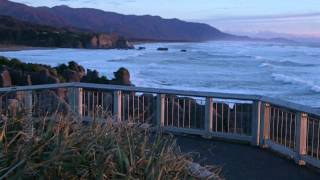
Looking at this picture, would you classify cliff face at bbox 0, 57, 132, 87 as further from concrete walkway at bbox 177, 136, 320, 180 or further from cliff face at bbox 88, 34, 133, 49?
cliff face at bbox 88, 34, 133, 49

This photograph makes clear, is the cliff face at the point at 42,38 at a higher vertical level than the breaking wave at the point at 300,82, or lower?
higher

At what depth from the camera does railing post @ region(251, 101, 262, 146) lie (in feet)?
32.5

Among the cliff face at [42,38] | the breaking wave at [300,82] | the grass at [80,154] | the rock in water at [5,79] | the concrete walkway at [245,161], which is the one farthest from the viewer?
the cliff face at [42,38]

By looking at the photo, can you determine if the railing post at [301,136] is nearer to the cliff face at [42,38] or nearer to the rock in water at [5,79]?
the rock in water at [5,79]

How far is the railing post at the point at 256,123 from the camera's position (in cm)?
991

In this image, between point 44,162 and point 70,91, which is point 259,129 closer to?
point 70,91

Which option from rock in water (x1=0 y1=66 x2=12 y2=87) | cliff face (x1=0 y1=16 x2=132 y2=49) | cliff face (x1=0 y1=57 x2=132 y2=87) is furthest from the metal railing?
cliff face (x1=0 y1=16 x2=132 y2=49)

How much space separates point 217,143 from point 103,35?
468ft

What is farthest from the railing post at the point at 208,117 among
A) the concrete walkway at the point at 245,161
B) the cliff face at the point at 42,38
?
the cliff face at the point at 42,38

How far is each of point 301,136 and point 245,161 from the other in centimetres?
84

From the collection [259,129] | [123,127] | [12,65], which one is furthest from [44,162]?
[12,65]

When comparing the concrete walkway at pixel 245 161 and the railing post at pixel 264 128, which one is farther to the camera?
the railing post at pixel 264 128

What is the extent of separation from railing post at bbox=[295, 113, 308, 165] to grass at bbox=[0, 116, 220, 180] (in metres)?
3.83

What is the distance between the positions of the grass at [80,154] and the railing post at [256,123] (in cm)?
480
